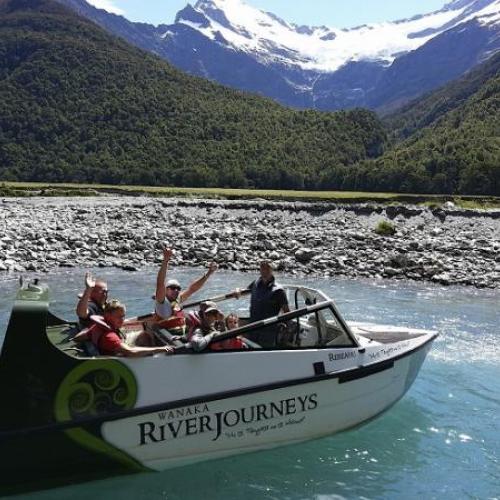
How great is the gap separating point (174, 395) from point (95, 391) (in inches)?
33.7

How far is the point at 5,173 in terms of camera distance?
130375 millimetres

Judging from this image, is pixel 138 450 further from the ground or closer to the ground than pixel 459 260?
closer to the ground

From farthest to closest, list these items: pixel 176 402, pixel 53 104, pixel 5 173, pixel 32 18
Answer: pixel 32 18
pixel 53 104
pixel 5 173
pixel 176 402

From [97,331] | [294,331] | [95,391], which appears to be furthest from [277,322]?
[95,391]

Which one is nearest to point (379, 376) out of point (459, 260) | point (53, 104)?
point (459, 260)

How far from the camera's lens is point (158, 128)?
493 ft

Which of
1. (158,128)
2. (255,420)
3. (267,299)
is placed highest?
(158,128)

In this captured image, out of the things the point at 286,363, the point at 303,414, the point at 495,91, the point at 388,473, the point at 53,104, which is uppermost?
the point at 495,91

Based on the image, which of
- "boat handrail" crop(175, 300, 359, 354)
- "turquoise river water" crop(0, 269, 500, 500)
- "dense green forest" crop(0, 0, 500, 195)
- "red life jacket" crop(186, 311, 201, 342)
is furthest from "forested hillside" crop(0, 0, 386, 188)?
"boat handrail" crop(175, 300, 359, 354)

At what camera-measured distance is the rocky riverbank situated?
22750 mm

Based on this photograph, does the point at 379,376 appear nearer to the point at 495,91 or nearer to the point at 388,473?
the point at 388,473

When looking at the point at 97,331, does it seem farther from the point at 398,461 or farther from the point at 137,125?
the point at 137,125

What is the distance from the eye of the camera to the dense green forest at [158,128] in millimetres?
127250

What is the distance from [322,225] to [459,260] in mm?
10366
